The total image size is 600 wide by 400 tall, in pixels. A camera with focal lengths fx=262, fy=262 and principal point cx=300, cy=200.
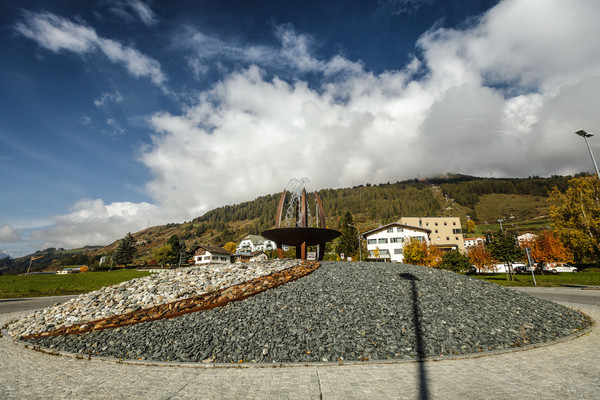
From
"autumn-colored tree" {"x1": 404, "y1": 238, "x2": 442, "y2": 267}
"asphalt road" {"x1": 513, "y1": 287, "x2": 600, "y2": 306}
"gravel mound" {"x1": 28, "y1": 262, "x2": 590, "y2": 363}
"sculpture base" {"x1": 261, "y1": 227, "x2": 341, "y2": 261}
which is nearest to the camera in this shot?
"gravel mound" {"x1": 28, "y1": 262, "x2": 590, "y2": 363}

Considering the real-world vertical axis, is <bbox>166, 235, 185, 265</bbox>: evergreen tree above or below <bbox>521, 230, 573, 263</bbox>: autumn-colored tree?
above

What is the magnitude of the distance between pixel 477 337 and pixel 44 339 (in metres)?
13.8

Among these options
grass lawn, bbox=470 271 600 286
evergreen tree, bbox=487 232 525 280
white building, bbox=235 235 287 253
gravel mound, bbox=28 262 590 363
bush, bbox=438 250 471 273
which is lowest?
grass lawn, bbox=470 271 600 286

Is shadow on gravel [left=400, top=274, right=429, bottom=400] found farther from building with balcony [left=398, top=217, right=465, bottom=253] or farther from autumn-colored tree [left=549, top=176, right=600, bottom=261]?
building with balcony [left=398, top=217, right=465, bottom=253]

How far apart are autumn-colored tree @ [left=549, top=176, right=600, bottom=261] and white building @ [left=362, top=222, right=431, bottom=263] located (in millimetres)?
35169

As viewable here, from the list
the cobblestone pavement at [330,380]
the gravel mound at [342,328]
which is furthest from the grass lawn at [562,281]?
the cobblestone pavement at [330,380]

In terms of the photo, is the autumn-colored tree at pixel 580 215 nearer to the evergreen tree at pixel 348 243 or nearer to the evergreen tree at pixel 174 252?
the evergreen tree at pixel 348 243

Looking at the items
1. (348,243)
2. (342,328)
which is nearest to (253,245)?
(348,243)

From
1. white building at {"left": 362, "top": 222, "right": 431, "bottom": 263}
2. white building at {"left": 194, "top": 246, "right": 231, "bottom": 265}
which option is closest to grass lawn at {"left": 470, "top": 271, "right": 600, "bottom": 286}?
white building at {"left": 362, "top": 222, "right": 431, "bottom": 263}

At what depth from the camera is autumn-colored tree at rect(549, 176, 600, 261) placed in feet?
90.8

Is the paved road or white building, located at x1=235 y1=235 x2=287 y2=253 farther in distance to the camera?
white building, located at x1=235 y1=235 x2=287 y2=253

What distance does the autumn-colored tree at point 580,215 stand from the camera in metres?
27.7

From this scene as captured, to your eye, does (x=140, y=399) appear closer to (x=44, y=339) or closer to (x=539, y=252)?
(x=44, y=339)

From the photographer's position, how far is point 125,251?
239 feet
